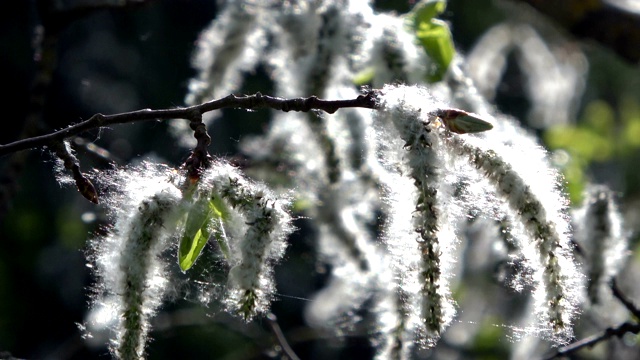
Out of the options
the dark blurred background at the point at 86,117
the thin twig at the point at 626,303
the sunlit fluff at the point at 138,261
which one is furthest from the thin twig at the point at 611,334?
the dark blurred background at the point at 86,117

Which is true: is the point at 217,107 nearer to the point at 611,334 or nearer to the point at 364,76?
the point at 364,76

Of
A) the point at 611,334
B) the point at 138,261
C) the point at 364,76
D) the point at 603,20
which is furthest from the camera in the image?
the point at 603,20

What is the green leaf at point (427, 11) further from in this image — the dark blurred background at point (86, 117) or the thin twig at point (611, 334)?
the dark blurred background at point (86, 117)

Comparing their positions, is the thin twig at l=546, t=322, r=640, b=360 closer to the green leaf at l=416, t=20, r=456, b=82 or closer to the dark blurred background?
the green leaf at l=416, t=20, r=456, b=82

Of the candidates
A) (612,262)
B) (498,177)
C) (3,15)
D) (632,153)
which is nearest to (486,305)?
(632,153)

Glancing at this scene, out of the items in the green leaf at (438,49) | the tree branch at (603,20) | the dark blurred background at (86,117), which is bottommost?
the dark blurred background at (86,117)

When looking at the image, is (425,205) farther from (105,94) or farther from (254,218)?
(105,94)

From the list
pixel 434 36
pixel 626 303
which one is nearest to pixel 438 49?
pixel 434 36

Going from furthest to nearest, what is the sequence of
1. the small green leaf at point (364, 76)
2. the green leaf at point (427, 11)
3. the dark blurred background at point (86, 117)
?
the dark blurred background at point (86, 117) < the small green leaf at point (364, 76) < the green leaf at point (427, 11)

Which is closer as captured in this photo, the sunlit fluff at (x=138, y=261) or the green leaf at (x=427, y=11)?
the sunlit fluff at (x=138, y=261)
